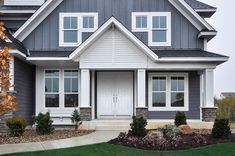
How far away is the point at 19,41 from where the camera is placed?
18.8m

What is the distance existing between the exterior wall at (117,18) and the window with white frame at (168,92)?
1.74 meters

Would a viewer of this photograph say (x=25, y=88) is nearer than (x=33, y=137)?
No

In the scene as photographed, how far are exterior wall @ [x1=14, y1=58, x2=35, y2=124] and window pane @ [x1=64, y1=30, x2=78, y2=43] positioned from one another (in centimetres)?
243

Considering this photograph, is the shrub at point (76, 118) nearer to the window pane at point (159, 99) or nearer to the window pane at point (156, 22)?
the window pane at point (159, 99)

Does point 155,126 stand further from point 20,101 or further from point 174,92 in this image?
point 20,101

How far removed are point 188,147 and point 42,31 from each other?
1079 centimetres

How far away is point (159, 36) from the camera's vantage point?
19.3 meters

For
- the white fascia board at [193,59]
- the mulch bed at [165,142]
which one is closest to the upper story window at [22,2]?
the white fascia board at [193,59]

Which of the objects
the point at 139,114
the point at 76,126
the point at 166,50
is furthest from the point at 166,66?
the point at 76,126

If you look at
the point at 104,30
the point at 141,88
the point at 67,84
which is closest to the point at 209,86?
the point at 141,88

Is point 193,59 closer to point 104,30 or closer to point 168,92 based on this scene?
point 168,92

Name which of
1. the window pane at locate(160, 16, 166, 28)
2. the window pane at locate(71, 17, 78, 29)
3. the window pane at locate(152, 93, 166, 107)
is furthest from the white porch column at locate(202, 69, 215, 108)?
the window pane at locate(71, 17, 78, 29)

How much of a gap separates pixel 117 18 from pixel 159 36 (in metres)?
A: 2.42

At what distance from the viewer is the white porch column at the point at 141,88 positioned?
17523 mm
